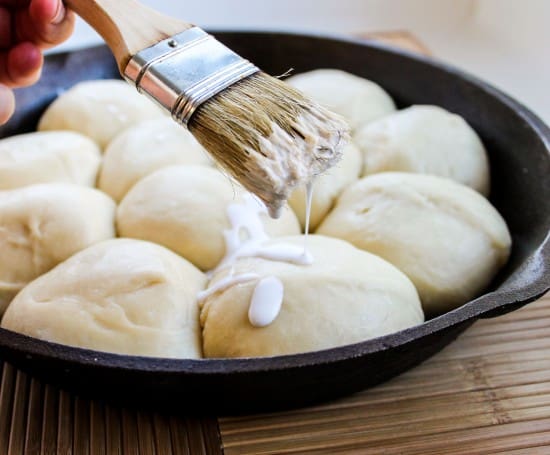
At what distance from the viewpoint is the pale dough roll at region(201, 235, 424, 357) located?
87 cm

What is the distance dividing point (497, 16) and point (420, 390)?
156 centimetres

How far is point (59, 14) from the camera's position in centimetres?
102

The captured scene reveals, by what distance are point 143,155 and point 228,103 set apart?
19.0 inches

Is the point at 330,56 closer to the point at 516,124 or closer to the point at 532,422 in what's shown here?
the point at 516,124

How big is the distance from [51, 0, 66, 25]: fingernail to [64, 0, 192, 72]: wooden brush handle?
4.0 inches

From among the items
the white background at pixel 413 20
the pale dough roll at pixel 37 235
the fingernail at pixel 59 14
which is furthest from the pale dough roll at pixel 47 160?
the white background at pixel 413 20

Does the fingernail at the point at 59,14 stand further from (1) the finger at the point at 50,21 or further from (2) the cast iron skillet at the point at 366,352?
(2) the cast iron skillet at the point at 366,352

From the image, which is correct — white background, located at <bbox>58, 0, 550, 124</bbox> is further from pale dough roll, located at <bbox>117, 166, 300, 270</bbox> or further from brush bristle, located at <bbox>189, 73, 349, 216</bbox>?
brush bristle, located at <bbox>189, 73, 349, 216</bbox>

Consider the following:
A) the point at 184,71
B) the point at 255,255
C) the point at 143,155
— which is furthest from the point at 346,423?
the point at 143,155

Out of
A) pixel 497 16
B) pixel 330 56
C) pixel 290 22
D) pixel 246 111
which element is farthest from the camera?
pixel 290 22

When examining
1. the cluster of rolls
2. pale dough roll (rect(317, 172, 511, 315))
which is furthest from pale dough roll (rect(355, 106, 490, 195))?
pale dough roll (rect(317, 172, 511, 315))

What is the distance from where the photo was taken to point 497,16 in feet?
Answer: 6.82

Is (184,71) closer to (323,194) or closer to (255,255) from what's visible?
(255,255)

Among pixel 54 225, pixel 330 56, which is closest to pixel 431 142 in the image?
pixel 330 56
